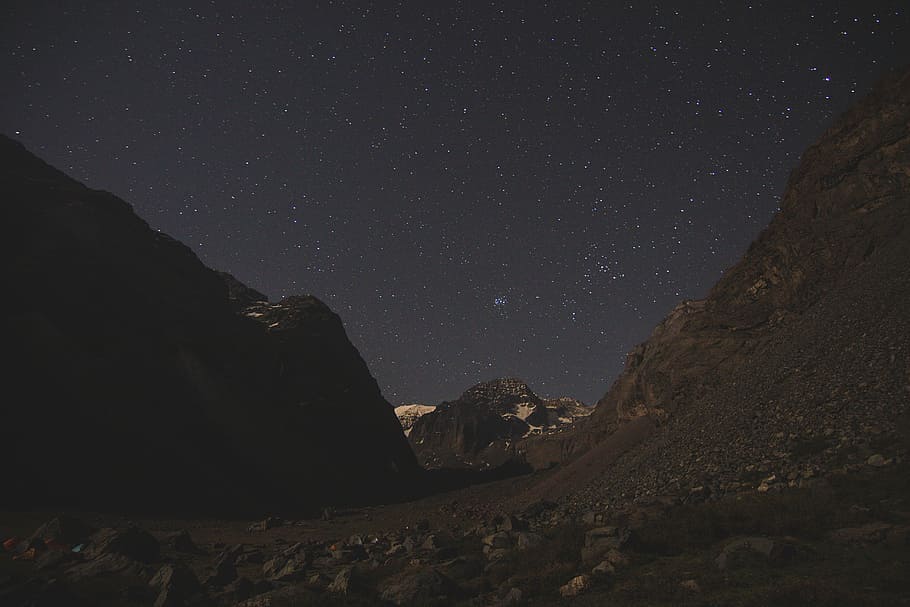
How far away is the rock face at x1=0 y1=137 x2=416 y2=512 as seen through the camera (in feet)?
153

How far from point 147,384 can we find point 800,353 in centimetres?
7304

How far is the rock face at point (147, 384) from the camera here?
46656 mm

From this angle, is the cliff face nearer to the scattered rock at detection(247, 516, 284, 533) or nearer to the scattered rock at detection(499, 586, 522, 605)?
the scattered rock at detection(499, 586, 522, 605)

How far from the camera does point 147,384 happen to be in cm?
6003

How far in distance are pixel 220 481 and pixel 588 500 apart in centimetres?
4909

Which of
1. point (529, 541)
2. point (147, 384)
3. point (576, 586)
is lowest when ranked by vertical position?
point (529, 541)

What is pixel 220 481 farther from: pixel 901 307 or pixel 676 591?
pixel 901 307

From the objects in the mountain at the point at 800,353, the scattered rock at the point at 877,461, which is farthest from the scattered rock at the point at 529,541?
the scattered rock at the point at 877,461

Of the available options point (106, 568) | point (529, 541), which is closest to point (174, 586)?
point (106, 568)

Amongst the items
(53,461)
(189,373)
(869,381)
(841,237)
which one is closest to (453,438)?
(189,373)

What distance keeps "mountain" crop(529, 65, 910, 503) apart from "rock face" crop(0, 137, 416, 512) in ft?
147

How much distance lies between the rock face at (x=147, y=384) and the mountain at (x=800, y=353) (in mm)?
A: 44913

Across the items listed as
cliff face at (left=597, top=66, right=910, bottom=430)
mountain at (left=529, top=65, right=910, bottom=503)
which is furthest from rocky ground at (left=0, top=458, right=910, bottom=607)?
cliff face at (left=597, top=66, right=910, bottom=430)

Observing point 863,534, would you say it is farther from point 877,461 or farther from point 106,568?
point 106,568
